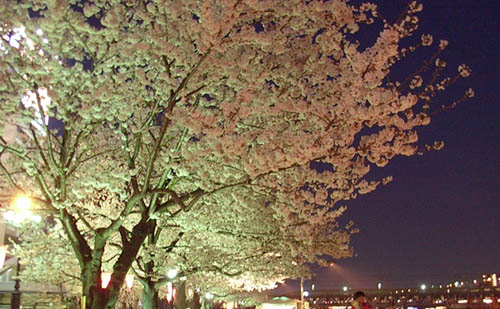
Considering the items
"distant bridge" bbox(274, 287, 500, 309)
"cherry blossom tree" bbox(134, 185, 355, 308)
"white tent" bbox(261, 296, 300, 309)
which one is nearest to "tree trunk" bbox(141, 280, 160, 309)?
"cherry blossom tree" bbox(134, 185, 355, 308)

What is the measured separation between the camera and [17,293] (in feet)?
60.0

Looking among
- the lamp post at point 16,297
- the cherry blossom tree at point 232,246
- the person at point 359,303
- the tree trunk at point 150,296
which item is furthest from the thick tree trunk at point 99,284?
the lamp post at point 16,297

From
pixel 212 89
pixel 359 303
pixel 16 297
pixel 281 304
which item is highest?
pixel 212 89

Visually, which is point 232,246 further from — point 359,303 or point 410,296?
point 410,296

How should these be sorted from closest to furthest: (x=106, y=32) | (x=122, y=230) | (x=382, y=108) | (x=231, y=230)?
(x=382, y=108), (x=106, y=32), (x=122, y=230), (x=231, y=230)

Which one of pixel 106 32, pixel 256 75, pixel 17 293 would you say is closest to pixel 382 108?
pixel 256 75

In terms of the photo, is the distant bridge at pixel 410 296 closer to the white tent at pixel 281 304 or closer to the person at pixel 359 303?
→ the white tent at pixel 281 304

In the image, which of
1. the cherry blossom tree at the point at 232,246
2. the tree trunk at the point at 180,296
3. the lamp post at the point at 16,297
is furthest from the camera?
the tree trunk at the point at 180,296

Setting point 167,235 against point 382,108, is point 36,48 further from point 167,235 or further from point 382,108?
point 167,235

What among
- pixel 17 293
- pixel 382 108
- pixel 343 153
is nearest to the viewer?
pixel 382 108

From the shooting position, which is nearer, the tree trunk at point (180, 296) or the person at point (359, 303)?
the person at point (359, 303)

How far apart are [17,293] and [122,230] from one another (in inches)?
313

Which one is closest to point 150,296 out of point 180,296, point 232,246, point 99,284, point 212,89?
point 232,246

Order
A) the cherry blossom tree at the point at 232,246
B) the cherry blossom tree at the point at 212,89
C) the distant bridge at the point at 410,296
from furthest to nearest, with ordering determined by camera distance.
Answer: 1. the distant bridge at the point at 410,296
2. the cherry blossom tree at the point at 232,246
3. the cherry blossom tree at the point at 212,89
